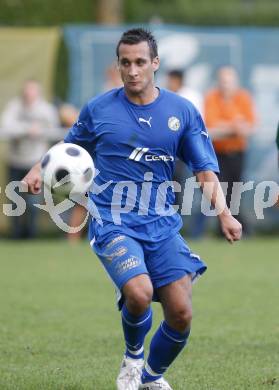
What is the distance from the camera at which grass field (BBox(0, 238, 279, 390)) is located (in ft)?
21.3

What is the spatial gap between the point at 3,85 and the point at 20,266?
3750 mm

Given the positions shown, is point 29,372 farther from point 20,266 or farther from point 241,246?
point 241,246

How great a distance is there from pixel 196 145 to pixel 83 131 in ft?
2.18

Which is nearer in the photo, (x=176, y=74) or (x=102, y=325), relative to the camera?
(x=102, y=325)

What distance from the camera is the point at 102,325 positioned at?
852 cm

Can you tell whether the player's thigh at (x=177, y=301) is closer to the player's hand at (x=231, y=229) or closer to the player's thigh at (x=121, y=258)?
the player's thigh at (x=121, y=258)

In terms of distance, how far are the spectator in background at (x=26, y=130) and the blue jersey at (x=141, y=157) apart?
8612 millimetres

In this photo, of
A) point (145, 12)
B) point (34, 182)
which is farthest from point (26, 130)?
point (34, 182)

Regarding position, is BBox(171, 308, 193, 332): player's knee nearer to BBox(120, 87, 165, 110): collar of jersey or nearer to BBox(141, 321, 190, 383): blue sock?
BBox(141, 321, 190, 383): blue sock

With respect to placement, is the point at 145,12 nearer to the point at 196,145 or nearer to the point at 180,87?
the point at 180,87

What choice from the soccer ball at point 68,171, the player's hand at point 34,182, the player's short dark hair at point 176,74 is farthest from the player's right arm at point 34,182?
the player's short dark hair at point 176,74

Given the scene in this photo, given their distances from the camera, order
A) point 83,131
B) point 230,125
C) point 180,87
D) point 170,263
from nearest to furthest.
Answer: point 170,263 → point 83,131 → point 180,87 → point 230,125

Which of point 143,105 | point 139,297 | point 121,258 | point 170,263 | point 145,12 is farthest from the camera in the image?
point 145,12

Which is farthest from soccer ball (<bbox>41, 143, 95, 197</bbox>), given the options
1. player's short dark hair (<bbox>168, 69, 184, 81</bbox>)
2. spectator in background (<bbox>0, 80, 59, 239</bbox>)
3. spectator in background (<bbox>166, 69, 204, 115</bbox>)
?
spectator in background (<bbox>0, 80, 59, 239</bbox>)
